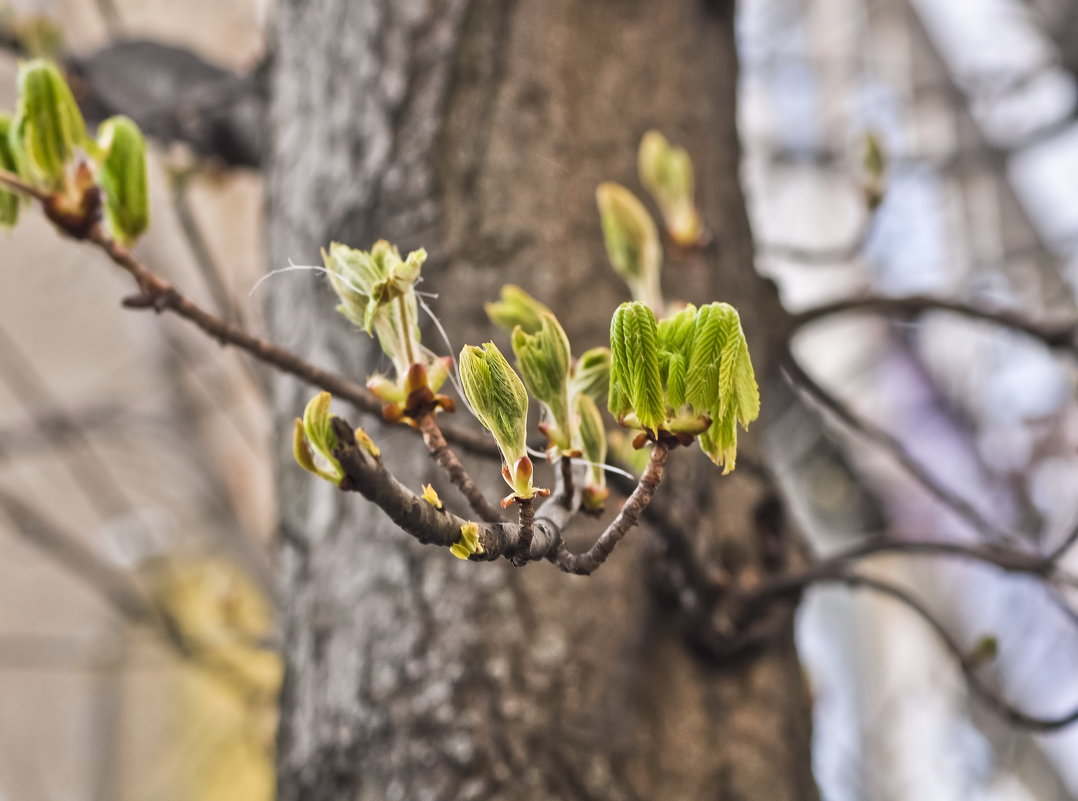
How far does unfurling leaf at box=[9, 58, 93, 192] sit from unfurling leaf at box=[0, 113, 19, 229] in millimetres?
12

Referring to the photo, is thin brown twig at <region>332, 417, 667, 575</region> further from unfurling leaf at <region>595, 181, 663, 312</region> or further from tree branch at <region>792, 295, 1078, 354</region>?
tree branch at <region>792, 295, 1078, 354</region>

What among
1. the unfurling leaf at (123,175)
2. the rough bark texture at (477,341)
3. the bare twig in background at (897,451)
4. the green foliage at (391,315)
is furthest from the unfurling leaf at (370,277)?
the bare twig in background at (897,451)

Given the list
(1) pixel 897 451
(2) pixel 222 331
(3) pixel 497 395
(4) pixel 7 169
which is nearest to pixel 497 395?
(3) pixel 497 395

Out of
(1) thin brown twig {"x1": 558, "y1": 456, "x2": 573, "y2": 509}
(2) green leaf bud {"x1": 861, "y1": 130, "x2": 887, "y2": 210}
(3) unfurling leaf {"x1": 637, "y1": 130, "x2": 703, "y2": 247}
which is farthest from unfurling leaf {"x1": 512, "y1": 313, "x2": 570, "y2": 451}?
(2) green leaf bud {"x1": 861, "y1": 130, "x2": 887, "y2": 210}

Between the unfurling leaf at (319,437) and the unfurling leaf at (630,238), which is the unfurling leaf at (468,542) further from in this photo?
the unfurling leaf at (630,238)

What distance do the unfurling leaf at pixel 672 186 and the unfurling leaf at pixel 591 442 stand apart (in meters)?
0.26

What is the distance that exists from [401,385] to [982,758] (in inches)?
71.8

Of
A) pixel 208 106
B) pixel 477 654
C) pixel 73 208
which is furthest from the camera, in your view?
pixel 208 106

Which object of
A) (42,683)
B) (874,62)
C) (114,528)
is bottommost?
(42,683)

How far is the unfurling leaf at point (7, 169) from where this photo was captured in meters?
0.39

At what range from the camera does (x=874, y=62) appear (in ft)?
8.79

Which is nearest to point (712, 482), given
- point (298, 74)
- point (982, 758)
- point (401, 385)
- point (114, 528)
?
point (401, 385)

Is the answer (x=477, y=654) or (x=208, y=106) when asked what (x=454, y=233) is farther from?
(x=208, y=106)

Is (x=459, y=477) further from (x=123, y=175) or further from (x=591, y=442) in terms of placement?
(x=123, y=175)
